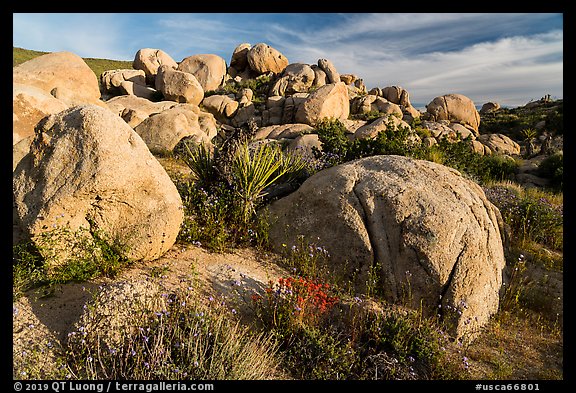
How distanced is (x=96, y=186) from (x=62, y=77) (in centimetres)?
1752

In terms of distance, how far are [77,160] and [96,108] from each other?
0.90 meters

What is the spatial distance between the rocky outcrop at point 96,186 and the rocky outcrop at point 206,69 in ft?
113

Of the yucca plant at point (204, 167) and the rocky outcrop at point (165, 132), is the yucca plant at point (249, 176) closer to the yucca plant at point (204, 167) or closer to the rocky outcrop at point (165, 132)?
the yucca plant at point (204, 167)

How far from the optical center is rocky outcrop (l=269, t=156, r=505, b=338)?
5262 millimetres

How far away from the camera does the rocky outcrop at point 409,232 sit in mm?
5262

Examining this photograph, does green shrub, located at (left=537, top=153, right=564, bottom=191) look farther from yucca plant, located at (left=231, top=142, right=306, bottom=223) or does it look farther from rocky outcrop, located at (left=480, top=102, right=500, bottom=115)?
rocky outcrop, located at (left=480, top=102, right=500, bottom=115)

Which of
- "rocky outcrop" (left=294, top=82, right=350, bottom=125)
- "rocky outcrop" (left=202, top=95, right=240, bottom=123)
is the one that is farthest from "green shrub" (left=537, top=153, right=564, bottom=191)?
"rocky outcrop" (left=202, top=95, right=240, bottom=123)

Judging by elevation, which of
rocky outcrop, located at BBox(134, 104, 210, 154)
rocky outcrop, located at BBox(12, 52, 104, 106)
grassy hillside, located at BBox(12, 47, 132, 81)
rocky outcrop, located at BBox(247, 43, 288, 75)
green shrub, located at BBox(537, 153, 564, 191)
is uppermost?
grassy hillside, located at BBox(12, 47, 132, 81)

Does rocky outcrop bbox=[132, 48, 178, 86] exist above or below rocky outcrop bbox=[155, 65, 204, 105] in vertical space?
above

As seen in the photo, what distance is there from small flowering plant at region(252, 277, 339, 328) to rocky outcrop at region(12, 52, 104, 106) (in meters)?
15.9
